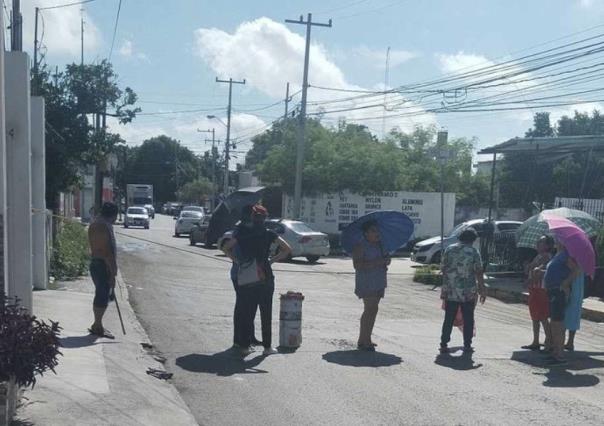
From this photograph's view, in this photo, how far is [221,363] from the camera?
9766mm

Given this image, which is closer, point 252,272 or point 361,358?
point 252,272

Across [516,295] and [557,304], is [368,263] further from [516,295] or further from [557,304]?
[516,295]

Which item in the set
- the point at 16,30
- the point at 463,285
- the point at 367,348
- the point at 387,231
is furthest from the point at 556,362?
the point at 16,30

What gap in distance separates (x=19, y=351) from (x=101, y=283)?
4776mm

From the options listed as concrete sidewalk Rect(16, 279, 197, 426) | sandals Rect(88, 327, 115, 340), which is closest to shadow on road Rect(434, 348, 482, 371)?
concrete sidewalk Rect(16, 279, 197, 426)

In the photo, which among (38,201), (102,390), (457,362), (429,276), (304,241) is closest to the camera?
(102,390)

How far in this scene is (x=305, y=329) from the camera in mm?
12742

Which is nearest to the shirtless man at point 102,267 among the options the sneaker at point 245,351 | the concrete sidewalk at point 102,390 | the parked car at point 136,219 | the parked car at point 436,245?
the concrete sidewalk at point 102,390

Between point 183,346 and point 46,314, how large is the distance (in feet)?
8.04

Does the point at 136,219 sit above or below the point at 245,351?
below

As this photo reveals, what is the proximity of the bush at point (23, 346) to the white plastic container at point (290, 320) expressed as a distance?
190 inches

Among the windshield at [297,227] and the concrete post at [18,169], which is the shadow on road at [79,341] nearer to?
the concrete post at [18,169]

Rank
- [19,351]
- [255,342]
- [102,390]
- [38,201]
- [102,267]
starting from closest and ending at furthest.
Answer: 1. [19,351]
2. [102,390]
3. [102,267]
4. [255,342]
5. [38,201]

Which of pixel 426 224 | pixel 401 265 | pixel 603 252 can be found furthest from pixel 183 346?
pixel 426 224
